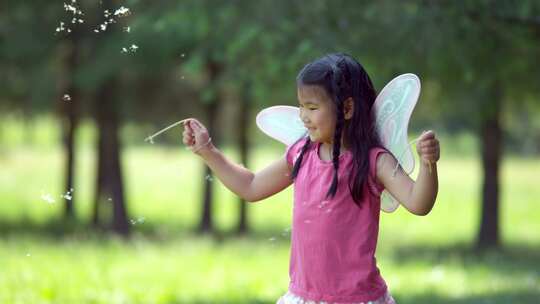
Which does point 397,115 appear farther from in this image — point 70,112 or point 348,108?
point 70,112

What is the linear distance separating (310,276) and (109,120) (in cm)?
1330

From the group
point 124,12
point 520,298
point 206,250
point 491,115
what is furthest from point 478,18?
point 206,250

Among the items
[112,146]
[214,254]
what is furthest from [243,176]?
[112,146]

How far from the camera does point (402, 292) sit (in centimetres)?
887

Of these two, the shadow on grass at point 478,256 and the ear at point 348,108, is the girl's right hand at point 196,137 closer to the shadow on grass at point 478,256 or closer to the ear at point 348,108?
the ear at point 348,108

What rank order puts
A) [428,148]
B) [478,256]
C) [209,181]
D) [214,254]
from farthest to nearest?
[209,181] → [478,256] → [214,254] → [428,148]

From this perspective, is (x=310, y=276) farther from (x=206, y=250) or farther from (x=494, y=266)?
(x=206, y=250)

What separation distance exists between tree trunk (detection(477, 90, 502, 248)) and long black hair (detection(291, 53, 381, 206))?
11220 millimetres

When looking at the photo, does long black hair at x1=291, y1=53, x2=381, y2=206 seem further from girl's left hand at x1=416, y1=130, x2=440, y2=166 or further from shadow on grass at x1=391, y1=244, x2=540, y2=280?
shadow on grass at x1=391, y1=244, x2=540, y2=280

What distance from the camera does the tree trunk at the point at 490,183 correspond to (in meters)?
14.9

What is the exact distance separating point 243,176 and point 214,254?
918cm

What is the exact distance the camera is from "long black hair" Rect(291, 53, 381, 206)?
3510mm

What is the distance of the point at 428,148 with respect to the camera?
3.29 metres

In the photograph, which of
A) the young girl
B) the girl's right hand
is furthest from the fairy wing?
the girl's right hand
